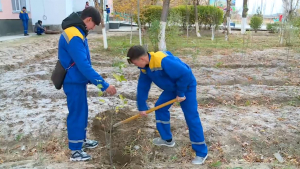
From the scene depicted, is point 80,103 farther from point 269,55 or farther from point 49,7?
point 49,7

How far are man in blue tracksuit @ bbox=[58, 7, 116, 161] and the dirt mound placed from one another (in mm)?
224

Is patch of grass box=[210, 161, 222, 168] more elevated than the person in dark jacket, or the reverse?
the person in dark jacket

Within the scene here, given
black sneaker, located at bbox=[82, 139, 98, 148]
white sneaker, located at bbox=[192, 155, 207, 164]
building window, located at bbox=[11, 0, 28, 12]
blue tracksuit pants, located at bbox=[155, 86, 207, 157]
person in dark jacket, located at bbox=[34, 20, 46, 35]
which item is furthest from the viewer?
person in dark jacket, located at bbox=[34, 20, 46, 35]

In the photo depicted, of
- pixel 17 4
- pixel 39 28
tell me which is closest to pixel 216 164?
pixel 39 28

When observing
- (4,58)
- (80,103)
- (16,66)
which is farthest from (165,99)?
(4,58)

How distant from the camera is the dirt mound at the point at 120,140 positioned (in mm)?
2875

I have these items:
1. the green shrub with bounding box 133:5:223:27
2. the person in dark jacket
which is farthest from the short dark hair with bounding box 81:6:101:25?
the green shrub with bounding box 133:5:223:27

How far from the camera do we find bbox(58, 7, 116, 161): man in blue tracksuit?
2.37 metres

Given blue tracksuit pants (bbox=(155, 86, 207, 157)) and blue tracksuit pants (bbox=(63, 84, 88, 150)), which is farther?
blue tracksuit pants (bbox=(155, 86, 207, 157))

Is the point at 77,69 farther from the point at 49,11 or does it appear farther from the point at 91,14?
the point at 49,11

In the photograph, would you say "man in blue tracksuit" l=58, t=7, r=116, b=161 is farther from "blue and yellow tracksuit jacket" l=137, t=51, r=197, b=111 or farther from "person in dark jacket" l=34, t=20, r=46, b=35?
"person in dark jacket" l=34, t=20, r=46, b=35

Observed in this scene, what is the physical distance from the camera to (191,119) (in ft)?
8.73

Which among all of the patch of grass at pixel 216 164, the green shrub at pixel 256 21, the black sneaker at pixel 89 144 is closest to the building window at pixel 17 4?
the black sneaker at pixel 89 144

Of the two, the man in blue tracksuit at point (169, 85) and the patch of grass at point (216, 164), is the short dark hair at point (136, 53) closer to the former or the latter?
the man in blue tracksuit at point (169, 85)
